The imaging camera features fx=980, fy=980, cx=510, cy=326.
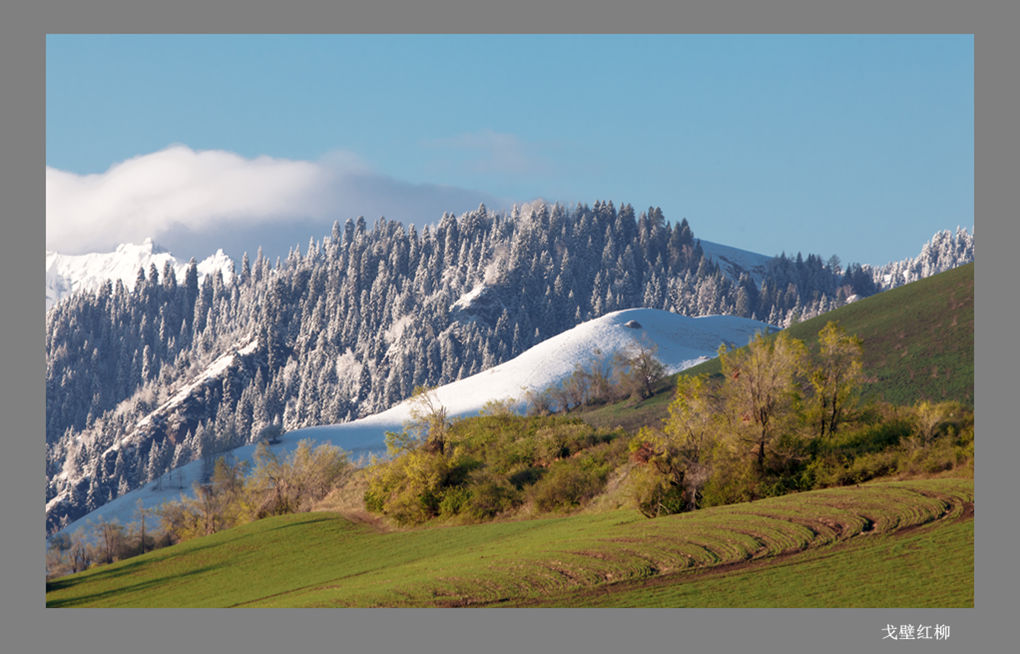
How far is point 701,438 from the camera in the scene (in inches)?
1649

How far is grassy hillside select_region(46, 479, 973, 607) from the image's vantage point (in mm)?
29438

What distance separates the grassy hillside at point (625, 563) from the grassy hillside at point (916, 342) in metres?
36.7

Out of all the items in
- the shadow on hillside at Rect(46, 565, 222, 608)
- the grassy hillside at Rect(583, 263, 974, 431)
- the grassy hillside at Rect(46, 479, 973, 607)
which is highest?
the grassy hillside at Rect(583, 263, 974, 431)

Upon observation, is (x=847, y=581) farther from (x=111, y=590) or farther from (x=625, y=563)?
(x=111, y=590)

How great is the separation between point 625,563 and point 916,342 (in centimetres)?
7140

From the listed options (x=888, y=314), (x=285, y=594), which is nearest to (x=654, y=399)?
(x=888, y=314)

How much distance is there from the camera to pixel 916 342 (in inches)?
3691

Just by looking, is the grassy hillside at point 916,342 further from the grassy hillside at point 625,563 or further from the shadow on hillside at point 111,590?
the shadow on hillside at point 111,590

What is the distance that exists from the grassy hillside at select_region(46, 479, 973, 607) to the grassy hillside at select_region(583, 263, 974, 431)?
3666 cm

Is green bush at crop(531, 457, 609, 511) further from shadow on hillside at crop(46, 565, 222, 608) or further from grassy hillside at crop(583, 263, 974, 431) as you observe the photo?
grassy hillside at crop(583, 263, 974, 431)

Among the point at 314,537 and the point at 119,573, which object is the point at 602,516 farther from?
the point at 119,573

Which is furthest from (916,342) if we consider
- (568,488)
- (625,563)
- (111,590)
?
(111,590)

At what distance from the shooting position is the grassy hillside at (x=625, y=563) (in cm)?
2944

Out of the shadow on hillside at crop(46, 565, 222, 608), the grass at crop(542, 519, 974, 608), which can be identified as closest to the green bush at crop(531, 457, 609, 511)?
the shadow on hillside at crop(46, 565, 222, 608)
